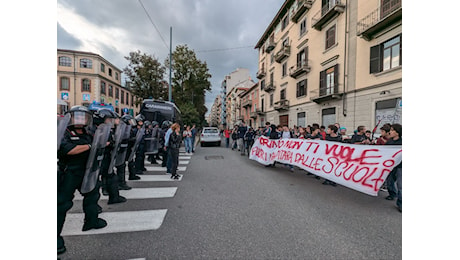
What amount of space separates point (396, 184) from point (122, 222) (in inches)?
209

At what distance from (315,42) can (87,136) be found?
62.6ft

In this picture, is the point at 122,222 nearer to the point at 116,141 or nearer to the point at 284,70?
the point at 116,141

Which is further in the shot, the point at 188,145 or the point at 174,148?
the point at 188,145

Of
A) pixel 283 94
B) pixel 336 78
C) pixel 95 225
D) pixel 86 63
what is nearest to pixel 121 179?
pixel 95 225

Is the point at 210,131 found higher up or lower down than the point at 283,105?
lower down

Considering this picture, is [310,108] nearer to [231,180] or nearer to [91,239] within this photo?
[231,180]

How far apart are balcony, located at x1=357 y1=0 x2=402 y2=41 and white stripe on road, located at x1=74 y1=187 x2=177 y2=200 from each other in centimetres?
1362

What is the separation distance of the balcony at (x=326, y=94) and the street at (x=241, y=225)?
11073mm

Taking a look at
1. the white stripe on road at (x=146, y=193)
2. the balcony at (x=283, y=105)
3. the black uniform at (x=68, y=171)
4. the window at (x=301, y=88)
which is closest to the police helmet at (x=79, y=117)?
the black uniform at (x=68, y=171)

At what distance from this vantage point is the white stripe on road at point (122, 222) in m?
2.67

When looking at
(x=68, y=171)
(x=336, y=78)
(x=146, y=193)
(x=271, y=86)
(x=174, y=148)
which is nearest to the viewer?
(x=68, y=171)

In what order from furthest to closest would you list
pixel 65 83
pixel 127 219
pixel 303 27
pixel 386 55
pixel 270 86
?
pixel 65 83 → pixel 270 86 → pixel 303 27 → pixel 386 55 → pixel 127 219

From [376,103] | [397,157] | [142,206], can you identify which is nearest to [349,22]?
[376,103]

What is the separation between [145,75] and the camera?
18828mm
